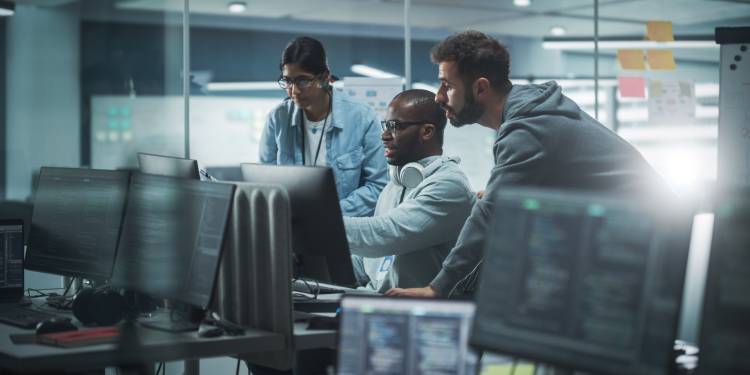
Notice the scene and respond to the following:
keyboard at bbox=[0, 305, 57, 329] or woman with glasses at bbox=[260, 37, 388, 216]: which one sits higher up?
woman with glasses at bbox=[260, 37, 388, 216]

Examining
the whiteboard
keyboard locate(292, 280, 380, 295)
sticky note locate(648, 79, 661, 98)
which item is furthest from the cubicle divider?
the whiteboard

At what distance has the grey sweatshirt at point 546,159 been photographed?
232 centimetres

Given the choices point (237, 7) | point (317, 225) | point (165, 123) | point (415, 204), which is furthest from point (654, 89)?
point (317, 225)

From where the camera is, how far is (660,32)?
18.5ft

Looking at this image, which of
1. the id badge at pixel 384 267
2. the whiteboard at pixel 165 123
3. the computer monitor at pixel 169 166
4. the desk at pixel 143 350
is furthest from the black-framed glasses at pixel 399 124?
the whiteboard at pixel 165 123

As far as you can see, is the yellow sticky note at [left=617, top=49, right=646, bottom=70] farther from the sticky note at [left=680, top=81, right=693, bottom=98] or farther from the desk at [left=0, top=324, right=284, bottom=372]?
the desk at [left=0, top=324, right=284, bottom=372]

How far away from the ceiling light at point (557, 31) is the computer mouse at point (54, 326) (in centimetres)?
553

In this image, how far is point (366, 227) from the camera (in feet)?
8.84

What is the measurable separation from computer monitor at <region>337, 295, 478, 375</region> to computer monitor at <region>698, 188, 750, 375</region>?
0.39m

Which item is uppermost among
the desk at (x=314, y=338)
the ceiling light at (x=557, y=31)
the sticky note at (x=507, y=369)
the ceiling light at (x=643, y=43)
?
the ceiling light at (x=557, y=31)

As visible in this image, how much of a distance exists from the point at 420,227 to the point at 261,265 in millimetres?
562

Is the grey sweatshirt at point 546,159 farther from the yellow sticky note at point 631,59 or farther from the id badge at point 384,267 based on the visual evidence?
the yellow sticky note at point 631,59

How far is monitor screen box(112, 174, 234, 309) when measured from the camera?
222 centimetres

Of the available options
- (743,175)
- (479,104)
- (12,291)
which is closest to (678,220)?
(479,104)
